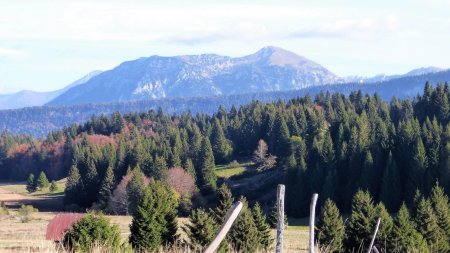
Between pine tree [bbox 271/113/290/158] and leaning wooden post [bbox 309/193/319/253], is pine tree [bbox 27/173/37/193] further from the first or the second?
leaning wooden post [bbox 309/193/319/253]

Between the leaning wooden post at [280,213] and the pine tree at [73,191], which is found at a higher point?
the leaning wooden post at [280,213]

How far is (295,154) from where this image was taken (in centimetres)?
10412

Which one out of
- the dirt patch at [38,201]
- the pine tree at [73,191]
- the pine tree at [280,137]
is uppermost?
the pine tree at [280,137]

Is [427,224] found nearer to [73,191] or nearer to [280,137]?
[73,191]

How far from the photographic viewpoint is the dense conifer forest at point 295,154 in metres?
83.5

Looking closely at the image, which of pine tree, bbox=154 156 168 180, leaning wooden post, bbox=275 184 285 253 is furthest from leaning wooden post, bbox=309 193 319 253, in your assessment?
pine tree, bbox=154 156 168 180

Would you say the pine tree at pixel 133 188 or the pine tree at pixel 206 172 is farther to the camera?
the pine tree at pixel 206 172

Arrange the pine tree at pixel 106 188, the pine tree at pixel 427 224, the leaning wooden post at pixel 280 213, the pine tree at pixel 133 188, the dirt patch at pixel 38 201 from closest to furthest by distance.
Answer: the leaning wooden post at pixel 280 213, the pine tree at pixel 427 224, the pine tree at pixel 133 188, the pine tree at pixel 106 188, the dirt patch at pixel 38 201

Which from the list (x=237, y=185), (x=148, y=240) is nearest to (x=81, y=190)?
(x=237, y=185)

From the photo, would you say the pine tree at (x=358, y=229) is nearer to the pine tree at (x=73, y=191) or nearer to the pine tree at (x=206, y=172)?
the pine tree at (x=206, y=172)

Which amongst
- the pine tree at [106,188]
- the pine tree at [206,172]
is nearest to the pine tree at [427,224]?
the pine tree at [206,172]

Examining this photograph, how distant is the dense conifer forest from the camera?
3287 inches

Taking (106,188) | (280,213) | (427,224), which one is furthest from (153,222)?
(106,188)

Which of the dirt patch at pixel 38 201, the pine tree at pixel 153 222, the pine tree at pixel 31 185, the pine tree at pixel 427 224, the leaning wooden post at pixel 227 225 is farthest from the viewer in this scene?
the pine tree at pixel 31 185
